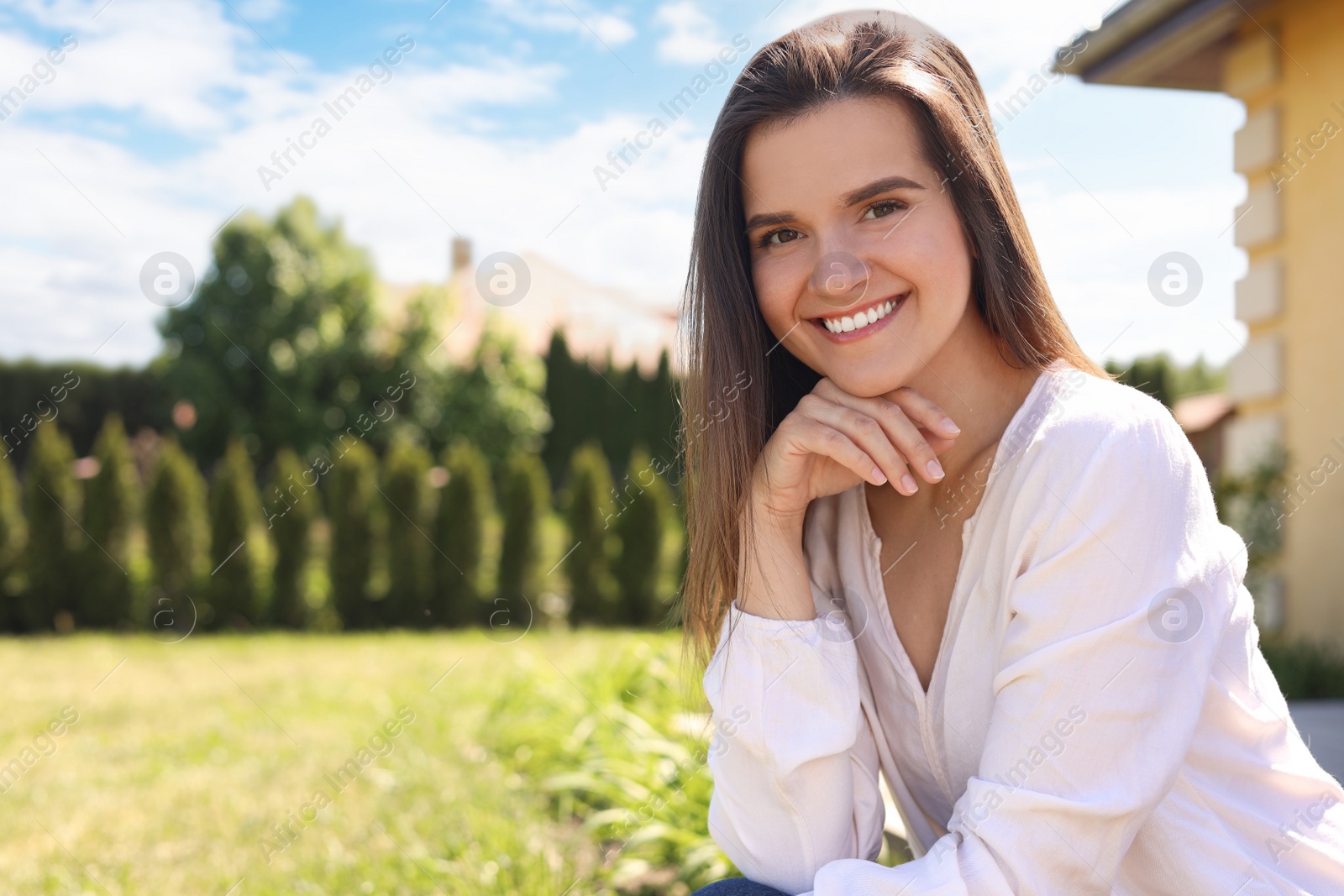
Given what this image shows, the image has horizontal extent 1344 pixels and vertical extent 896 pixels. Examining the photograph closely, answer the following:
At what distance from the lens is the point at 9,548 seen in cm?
973

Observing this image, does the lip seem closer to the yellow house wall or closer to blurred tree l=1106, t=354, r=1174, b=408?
the yellow house wall

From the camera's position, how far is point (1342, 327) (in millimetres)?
4918

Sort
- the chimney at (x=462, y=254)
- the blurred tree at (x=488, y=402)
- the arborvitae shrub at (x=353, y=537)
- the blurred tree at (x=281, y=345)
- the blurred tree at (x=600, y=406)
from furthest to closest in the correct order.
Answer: the chimney at (x=462, y=254)
the blurred tree at (x=488, y=402)
the blurred tree at (x=281, y=345)
the blurred tree at (x=600, y=406)
the arborvitae shrub at (x=353, y=537)

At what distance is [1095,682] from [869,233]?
0.77m

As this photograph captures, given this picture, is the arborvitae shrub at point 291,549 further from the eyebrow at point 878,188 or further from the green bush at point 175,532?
the eyebrow at point 878,188

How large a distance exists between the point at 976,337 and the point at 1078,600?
21.4 inches

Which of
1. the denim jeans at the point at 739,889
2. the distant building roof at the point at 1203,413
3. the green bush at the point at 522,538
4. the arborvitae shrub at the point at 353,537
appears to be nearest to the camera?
the denim jeans at the point at 739,889

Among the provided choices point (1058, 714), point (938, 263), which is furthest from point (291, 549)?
point (1058, 714)

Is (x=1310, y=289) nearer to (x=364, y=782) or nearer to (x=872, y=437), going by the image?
(x=872, y=437)

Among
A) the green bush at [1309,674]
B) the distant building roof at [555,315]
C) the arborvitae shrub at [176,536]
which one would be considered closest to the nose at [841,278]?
the green bush at [1309,674]

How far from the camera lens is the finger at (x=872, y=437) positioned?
60.7 inches

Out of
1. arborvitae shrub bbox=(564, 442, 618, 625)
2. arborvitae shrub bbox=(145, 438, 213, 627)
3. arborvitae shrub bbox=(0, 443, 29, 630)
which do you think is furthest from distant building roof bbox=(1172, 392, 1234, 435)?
arborvitae shrub bbox=(0, 443, 29, 630)

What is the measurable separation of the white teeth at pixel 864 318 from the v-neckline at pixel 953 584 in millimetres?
274

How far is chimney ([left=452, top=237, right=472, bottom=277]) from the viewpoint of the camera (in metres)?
29.5
